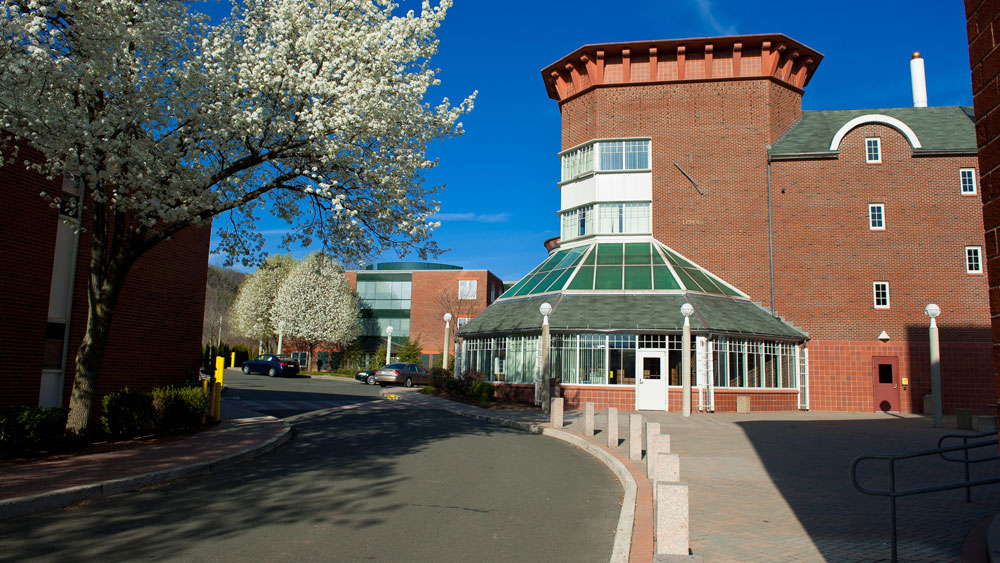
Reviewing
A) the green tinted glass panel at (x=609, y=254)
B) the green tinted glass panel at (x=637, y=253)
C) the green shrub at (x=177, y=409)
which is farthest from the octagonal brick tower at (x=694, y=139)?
the green shrub at (x=177, y=409)

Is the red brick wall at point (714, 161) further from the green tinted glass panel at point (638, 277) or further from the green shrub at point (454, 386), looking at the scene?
the green shrub at point (454, 386)

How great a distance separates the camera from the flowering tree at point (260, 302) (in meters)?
59.1

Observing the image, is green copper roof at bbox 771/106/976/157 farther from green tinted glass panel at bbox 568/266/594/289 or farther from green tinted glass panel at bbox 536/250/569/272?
green tinted glass panel at bbox 536/250/569/272

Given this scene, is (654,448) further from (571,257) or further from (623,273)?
(571,257)

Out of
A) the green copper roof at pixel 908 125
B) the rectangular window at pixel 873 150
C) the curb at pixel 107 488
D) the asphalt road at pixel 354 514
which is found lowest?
the asphalt road at pixel 354 514

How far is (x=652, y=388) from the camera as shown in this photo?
24609mm

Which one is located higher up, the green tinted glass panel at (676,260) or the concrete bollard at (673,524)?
the green tinted glass panel at (676,260)

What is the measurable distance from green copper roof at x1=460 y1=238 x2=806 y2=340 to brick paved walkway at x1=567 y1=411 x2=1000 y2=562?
26.5 feet

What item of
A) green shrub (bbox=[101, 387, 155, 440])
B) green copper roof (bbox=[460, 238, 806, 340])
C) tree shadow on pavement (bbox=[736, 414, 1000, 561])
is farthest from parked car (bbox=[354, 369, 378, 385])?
tree shadow on pavement (bbox=[736, 414, 1000, 561])

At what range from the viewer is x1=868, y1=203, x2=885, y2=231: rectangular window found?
94.1 ft

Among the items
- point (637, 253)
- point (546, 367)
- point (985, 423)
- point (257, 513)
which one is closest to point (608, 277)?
point (637, 253)

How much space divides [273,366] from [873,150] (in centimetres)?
3683

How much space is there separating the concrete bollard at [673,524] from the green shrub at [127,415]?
10870 millimetres

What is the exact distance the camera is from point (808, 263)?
94.5 feet
